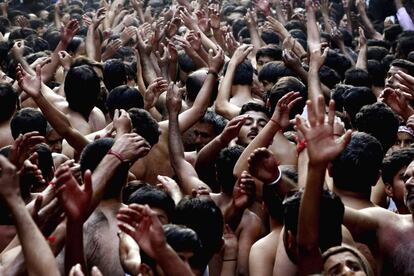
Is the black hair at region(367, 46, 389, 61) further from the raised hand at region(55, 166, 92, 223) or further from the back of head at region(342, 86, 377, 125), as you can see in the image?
the raised hand at region(55, 166, 92, 223)

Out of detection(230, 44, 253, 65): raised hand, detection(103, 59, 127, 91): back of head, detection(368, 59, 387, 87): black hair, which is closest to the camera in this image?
detection(230, 44, 253, 65): raised hand

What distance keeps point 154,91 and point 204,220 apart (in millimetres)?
2567

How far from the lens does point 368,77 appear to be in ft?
23.0

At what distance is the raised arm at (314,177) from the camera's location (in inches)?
130

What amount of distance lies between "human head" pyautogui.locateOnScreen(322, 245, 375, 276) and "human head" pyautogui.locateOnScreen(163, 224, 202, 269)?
483 millimetres

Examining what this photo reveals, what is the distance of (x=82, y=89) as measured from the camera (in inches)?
227

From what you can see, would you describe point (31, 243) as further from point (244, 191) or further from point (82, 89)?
point (82, 89)

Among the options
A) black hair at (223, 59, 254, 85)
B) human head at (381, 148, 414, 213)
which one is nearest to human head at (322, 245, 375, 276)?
human head at (381, 148, 414, 213)

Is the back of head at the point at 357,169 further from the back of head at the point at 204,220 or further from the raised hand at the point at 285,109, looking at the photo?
the back of head at the point at 204,220

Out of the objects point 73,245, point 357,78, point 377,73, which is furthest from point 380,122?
point 377,73

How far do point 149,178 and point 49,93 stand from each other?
3.84 ft

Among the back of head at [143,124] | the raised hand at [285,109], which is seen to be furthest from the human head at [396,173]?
the back of head at [143,124]

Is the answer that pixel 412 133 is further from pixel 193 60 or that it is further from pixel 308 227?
pixel 193 60

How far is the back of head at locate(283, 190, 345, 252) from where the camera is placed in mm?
3469
